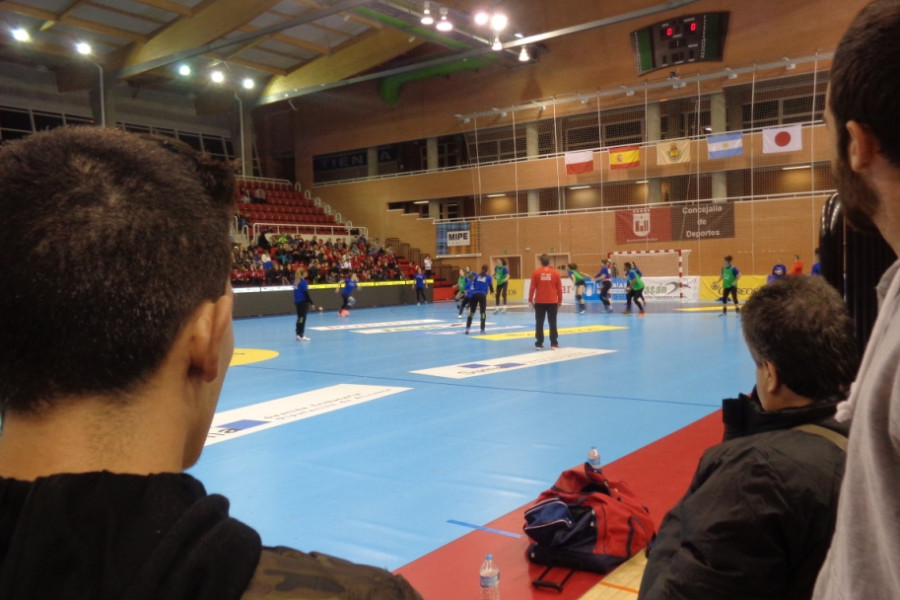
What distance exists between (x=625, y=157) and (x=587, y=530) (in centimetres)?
2574

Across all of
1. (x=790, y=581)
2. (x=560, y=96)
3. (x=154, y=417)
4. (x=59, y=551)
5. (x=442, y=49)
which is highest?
(x=442, y=49)

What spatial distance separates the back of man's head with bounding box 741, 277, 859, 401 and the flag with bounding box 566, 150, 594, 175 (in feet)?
89.4

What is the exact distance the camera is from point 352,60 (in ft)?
93.7

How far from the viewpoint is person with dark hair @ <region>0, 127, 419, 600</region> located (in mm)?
715

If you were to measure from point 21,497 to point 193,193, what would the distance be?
1.42 feet

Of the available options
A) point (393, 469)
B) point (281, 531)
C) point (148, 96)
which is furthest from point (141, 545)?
point (148, 96)

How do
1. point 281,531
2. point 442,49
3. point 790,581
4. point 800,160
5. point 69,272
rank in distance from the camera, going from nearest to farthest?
point 69,272
point 790,581
point 281,531
point 800,160
point 442,49

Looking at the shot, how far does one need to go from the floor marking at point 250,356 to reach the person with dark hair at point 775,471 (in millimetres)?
10565

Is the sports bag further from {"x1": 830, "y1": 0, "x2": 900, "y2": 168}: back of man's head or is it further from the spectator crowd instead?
the spectator crowd

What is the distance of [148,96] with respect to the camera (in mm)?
33531

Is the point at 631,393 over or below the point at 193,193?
below

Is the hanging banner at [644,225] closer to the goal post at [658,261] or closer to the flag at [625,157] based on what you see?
the goal post at [658,261]

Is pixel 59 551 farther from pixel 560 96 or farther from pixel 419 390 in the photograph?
pixel 560 96

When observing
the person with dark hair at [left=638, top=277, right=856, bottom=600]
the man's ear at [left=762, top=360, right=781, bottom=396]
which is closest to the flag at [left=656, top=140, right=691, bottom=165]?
the person with dark hair at [left=638, top=277, right=856, bottom=600]
